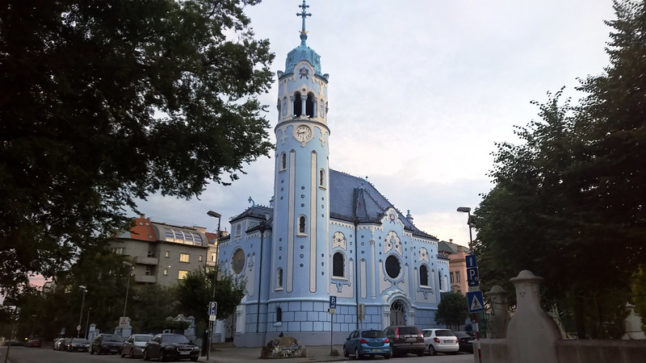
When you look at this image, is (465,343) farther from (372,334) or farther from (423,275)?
(423,275)

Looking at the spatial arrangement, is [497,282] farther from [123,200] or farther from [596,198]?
[123,200]

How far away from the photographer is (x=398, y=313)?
42.5m

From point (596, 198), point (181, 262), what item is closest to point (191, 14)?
point (596, 198)

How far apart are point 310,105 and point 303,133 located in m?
3.45

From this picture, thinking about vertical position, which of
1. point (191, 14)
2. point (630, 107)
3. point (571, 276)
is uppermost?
point (191, 14)

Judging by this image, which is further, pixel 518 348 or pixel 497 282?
pixel 497 282

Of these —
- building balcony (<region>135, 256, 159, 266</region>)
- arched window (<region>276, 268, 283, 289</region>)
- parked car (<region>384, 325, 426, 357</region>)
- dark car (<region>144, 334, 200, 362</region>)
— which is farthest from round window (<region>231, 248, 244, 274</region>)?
building balcony (<region>135, 256, 159, 266</region>)

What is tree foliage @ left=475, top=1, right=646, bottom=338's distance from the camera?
10.7 meters

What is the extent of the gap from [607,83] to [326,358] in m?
18.5

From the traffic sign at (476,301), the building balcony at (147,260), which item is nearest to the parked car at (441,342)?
the traffic sign at (476,301)

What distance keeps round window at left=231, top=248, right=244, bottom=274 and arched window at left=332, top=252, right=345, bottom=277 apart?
8.78 meters

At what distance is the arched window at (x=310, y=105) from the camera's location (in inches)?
A: 1668

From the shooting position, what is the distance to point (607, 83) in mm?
11430

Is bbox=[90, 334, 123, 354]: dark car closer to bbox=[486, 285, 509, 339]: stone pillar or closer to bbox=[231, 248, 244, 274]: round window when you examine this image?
bbox=[231, 248, 244, 274]: round window
